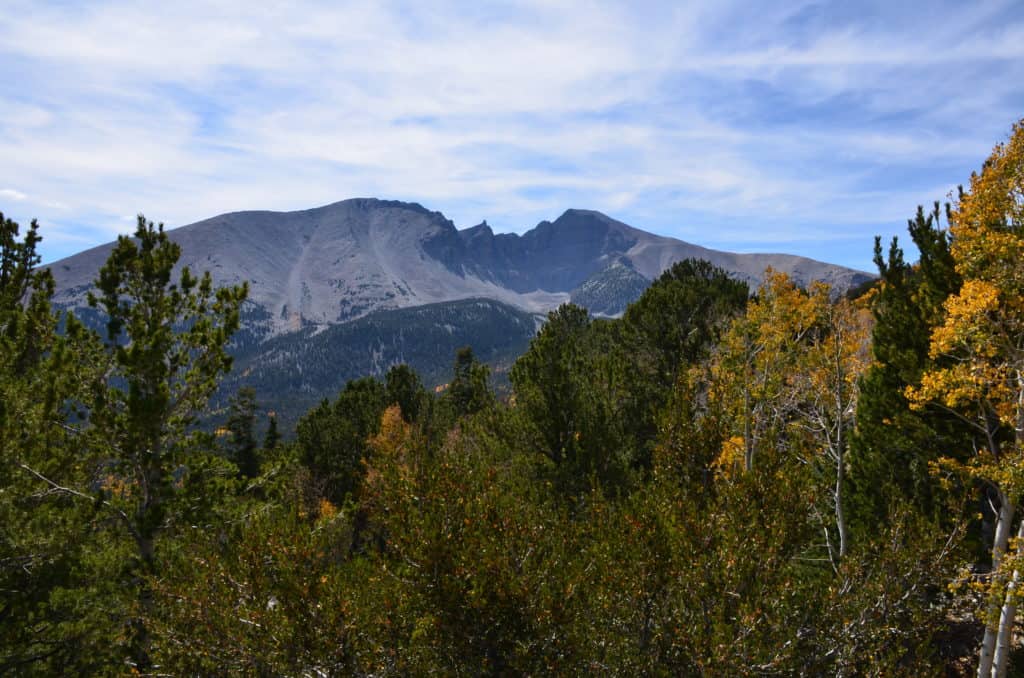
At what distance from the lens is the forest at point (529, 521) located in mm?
7090

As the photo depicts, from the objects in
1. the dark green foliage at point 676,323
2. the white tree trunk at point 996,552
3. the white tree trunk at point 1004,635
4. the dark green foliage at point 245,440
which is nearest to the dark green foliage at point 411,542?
the white tree trunk at point 996,552

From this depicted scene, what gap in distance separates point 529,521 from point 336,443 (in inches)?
1077

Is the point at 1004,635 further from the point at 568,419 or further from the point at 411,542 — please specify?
the point at 568,419

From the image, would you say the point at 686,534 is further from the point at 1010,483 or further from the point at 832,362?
the point at 832,362

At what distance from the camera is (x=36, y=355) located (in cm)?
1178

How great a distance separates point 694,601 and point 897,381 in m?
10.9

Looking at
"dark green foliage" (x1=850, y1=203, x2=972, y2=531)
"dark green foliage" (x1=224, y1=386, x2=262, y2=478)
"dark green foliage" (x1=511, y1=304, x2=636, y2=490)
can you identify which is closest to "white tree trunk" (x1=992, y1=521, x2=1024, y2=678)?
"dark green foliage" (x1=850, y1=203, x2=972, y2=531)

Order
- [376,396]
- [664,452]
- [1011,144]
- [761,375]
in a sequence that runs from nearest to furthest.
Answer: [664,452], [1011,144], [761,375], [376,396]

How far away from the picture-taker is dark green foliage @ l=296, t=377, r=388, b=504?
32531 mm

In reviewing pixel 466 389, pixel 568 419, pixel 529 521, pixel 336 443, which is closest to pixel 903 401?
pixel 568 419

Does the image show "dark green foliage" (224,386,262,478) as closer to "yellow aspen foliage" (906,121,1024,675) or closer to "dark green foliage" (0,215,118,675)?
"dark green foliage" (0,215,118,675)

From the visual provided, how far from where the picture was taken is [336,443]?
1297 inches

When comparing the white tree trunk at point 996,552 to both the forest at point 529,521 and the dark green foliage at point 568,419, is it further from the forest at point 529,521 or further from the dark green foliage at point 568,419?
the dark green foliage at point 568,419

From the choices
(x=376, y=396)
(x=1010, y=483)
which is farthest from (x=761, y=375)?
(x=376, y=396)
